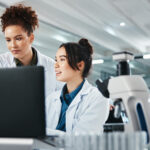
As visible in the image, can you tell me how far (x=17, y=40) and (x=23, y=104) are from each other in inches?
40.0

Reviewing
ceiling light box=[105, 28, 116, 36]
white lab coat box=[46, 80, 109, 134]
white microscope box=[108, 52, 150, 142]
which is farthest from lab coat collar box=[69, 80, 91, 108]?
ceiling light box=[105, 28, 116, 36]

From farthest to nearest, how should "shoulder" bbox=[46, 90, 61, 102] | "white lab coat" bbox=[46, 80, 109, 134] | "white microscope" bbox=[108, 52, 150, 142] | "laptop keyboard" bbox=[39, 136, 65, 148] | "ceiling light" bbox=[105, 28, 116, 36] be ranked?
"ceiling light" bbox=[105, 28, 116, 36] → "shoulder" bbox=[46, 90, 61, 102] → "white lab coat" bbox=[46, 80, 109, 134] → "white microscope" bbox=[108, 52, 150, 142] → "laptop keyboard" bbox=[39, 136, 65, 148]

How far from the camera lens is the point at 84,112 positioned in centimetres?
163

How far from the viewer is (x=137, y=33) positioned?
6180 millimetres

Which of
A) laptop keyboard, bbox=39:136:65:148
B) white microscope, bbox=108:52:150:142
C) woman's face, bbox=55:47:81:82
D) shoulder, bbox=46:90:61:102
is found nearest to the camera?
laptop keyboard, bbox=39:136:65:148

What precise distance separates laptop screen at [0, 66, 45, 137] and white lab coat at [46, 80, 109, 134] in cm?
83

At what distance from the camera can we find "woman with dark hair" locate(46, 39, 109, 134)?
158 centimetres

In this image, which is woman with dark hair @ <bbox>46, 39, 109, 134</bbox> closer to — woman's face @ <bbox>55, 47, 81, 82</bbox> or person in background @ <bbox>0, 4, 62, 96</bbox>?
woman's face @ <bbox>55, 47, 81, 82</bbox>

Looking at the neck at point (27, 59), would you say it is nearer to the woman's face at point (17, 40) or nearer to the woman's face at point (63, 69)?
the woman's face at point (17, 40)

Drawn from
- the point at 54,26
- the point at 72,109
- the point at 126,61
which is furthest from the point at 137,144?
the point at 54,26

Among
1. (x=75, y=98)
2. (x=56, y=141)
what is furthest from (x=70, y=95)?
(x=56, y=141)

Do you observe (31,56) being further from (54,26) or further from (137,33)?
(137,33)

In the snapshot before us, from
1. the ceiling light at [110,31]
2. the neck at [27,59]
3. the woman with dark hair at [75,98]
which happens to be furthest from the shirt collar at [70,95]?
the ceiling light at [110,31]

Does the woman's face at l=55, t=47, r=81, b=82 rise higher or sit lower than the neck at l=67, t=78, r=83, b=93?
higher
